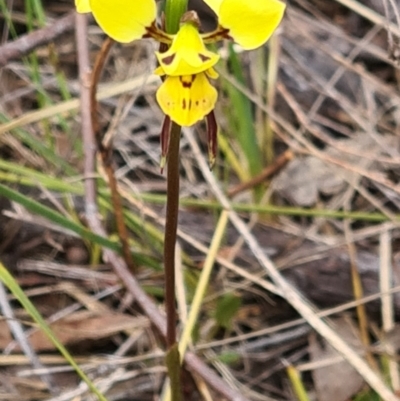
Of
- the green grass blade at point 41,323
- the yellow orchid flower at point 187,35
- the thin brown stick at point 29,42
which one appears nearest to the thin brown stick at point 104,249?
the thin brown stick at point 29,42

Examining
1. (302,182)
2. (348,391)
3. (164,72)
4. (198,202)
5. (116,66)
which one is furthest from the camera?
(116,66)

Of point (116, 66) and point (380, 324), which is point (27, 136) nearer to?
point (116, 66)

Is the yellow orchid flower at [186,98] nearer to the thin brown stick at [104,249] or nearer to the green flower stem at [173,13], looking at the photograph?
the green flower stem at [173,13]

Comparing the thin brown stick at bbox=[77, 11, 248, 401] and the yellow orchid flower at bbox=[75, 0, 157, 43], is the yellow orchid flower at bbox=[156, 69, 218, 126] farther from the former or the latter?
the thin brown stick at bbox=[77, 11, 248, 401]

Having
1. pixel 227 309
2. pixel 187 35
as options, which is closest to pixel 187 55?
pixel 187 35

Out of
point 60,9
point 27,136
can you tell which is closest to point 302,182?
point 27,136

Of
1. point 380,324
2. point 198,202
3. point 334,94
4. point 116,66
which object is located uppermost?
point 116,66
